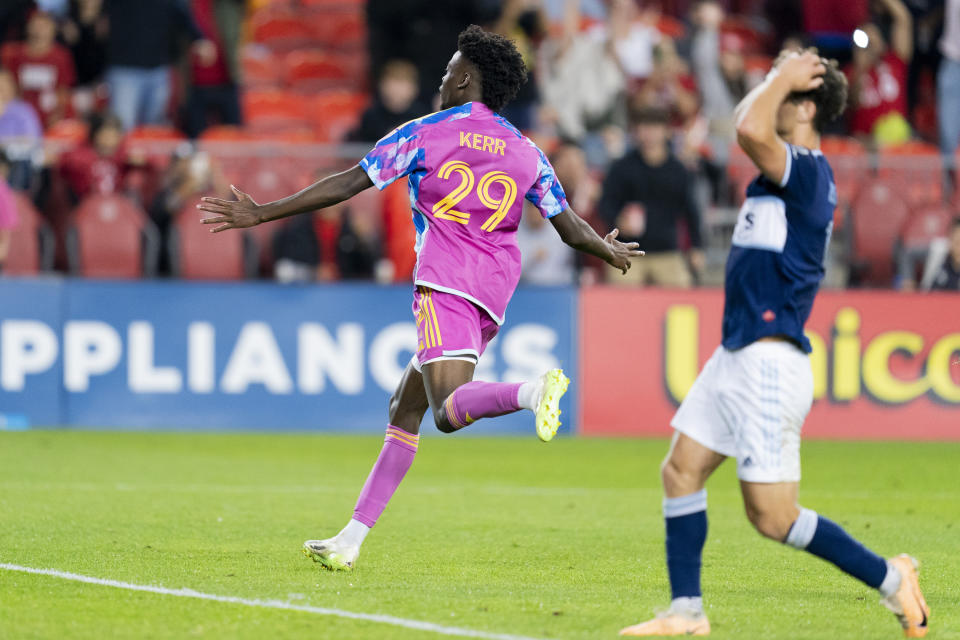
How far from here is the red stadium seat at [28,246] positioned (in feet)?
48.5

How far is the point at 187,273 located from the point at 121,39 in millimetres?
3473

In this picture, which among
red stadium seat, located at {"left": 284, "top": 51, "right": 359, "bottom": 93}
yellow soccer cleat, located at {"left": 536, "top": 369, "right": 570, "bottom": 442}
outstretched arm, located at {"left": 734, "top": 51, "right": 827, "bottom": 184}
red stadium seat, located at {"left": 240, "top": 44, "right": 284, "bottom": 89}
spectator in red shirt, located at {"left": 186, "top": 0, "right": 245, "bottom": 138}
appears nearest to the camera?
outstretched arm, located at {"left": 734, "top": 51, "right": 827, "bottom": 184}

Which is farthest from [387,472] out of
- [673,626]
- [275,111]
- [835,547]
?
[275,111]

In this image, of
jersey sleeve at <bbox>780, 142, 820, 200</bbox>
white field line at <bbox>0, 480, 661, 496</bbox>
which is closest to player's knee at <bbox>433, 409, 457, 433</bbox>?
jersey sleeve at <bbox>780, 142, 820, 200</bbox>

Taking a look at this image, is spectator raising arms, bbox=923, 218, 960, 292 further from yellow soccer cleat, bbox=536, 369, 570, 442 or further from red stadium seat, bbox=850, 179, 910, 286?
yellow soccer cleat, bbox=536, 369, 570, 442

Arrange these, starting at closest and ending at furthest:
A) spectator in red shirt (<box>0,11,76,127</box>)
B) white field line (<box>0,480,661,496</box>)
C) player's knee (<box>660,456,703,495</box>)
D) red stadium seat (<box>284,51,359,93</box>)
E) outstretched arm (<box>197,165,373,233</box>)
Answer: player's knee (<box>660,456,703,495</box>) < outstretched arm (<box>197,165,373,233</box>) < white field line (<box>0,480,661,496</box>) < spectator in red shirt (<box>0,11,76,127</box>) < red stadium seat (<box>284,51,359,93</box>)

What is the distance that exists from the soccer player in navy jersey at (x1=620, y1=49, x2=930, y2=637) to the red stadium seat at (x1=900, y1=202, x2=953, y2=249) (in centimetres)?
1066

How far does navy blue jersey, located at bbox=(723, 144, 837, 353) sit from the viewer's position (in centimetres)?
518

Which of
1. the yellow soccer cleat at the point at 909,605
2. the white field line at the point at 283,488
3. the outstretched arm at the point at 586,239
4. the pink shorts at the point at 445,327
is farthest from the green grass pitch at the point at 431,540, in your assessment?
the outstretched arm at the point at 586,239

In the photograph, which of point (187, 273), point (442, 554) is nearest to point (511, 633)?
point (442, 554)

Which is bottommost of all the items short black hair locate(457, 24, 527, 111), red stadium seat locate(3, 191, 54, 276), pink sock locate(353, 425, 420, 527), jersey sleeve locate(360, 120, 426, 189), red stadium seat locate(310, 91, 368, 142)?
pink sock locate(353, 425, 420, 527)

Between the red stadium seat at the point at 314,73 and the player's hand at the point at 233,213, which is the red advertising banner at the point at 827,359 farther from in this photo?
the player's hand at the point at 233,213

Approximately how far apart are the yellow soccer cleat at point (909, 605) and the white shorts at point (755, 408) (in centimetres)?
54

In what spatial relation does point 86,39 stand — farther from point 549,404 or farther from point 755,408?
point 755,408
